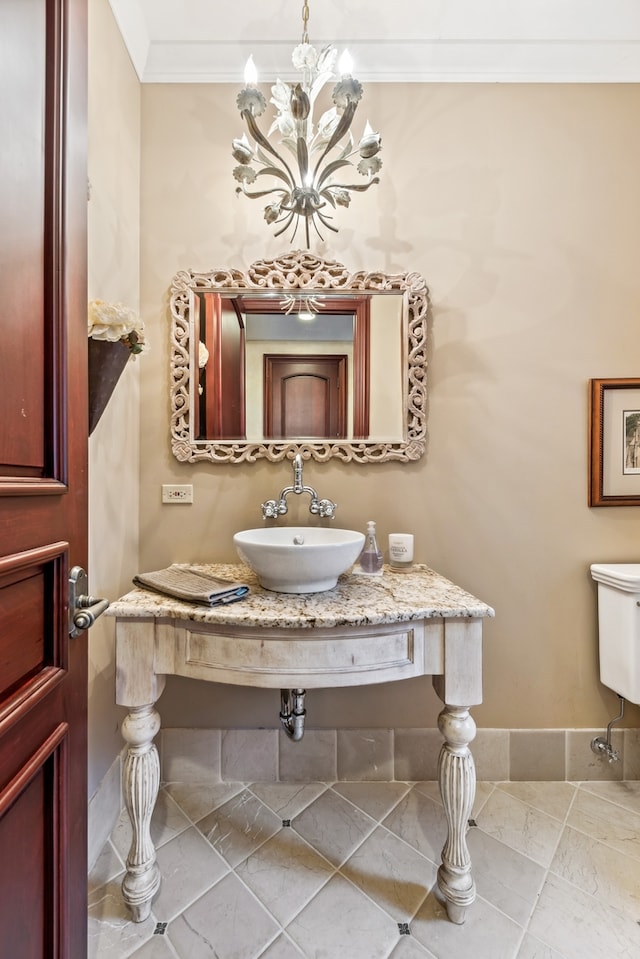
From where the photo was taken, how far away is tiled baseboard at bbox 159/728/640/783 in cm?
158

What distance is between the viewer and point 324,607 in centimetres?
111

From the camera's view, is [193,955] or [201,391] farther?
[201,391]

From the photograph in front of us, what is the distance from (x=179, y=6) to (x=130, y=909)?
2778mm

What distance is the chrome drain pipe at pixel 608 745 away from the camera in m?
1.57

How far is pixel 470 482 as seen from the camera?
5.31 ft

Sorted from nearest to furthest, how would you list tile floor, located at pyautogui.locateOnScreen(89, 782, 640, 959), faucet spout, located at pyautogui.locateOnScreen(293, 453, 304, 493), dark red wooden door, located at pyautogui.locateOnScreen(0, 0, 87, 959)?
1. dark red wooden door, located at pyautogui.locateOnScreen(0, 0, 87, 959)
2. tile floor, located at pyautogui.locateOnScreen(89, 782, 640, 959)
3. faucet spout, located at pyautogui.locateOnScreen(293, 453, 304, 493)

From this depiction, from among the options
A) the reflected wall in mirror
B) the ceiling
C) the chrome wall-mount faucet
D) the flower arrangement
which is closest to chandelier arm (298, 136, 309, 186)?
the reflected wall in mirror

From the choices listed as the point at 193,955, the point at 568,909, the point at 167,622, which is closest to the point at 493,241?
the point at 167,622

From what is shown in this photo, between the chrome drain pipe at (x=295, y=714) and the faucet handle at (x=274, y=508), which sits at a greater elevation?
the faucet handle at (x=274, y=508)

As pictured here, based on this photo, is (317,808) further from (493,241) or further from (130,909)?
(493,241)

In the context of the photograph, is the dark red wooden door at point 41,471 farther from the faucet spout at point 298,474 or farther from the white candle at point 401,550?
the white candle at point 401,550

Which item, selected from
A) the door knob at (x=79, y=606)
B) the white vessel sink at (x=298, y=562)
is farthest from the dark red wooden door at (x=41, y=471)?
the white vessel sink at (x=298, y=562)

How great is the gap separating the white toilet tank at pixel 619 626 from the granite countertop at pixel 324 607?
0.68m

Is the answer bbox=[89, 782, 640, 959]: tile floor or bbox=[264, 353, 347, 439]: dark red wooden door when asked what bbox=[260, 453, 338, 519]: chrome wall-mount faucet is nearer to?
bbox=[264, 353, 347, 439]: dark red wooden door
